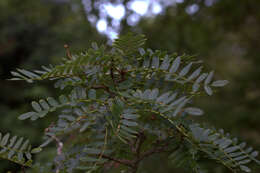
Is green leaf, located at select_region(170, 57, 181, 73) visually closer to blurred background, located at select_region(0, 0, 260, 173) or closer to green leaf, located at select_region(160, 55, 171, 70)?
green leaf, located at select_region(160, 55, 171, 70)

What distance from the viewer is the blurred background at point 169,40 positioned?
1926mm

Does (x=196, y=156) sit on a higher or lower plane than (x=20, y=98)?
lower

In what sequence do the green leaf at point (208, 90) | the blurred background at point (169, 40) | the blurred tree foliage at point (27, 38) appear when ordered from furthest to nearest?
the blurred tree foliage at point (27, 38) → the blurred background at point (169, 40) → the green leaf at point (208, 90)

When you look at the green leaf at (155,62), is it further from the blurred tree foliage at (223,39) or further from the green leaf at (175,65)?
the blurred tree foliage at (223,39)

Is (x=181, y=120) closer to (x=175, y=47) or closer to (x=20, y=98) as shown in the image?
(x=175, y=47)

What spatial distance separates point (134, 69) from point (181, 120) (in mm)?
120

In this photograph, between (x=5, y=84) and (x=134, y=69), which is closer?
(x=134, y=69)

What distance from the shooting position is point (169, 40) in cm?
197

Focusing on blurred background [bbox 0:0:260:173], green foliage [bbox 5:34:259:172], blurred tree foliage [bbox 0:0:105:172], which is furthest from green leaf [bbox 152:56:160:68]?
Answer: blurred tree foliage [bbox 0:0:105:172]

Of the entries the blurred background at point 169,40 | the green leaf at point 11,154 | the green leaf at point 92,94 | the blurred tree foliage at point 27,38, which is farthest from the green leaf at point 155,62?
the blurred tree foliage at point 27,38

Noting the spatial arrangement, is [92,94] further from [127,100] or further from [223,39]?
[223,39]

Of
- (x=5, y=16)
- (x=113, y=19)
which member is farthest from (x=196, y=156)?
(x=5, y=16)

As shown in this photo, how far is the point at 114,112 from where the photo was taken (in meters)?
0.39

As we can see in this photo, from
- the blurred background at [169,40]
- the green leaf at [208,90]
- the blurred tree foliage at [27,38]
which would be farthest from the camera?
the blurred tree foliage at [27,38]
